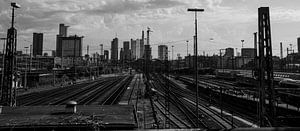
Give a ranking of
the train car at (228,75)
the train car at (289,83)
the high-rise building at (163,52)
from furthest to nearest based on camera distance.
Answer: the train car at (228,75)
the train car at (289,83)
the high-rise building at (163,52)

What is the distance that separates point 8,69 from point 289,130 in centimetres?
2590

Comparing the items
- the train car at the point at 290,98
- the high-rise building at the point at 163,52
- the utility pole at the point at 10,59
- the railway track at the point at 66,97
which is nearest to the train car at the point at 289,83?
the train car at the point at 290,98

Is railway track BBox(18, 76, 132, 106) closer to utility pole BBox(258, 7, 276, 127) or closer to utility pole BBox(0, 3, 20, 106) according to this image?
utility pole BBox(0, 3, 20, 106)

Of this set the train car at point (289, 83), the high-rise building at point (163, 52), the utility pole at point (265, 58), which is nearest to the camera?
the utility pole at point (265, 58)

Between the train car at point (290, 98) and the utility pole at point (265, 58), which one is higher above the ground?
the utility pole at point (265, 58)

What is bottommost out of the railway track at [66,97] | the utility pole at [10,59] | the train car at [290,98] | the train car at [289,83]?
the railway track at [66,97]

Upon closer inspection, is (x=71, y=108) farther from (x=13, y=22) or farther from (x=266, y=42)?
(x=266, y=42)

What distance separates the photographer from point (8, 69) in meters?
25.1

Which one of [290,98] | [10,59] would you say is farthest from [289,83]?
[10,59]

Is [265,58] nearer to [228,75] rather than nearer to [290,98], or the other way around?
[290,98]

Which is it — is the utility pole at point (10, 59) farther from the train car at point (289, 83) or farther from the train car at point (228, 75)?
the train car at point (228, 75)

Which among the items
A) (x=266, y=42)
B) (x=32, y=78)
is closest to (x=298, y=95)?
(x=266, y=42)

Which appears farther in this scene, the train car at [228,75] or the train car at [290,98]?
the train car at [228,75]

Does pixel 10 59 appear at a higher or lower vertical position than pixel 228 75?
higher
